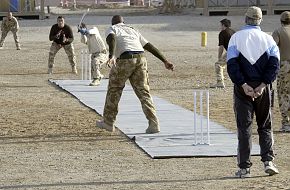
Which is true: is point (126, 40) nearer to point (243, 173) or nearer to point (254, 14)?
point (254, 14)

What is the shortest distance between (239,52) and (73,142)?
3728mm

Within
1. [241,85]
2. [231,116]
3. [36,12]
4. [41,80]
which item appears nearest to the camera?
[241,85]

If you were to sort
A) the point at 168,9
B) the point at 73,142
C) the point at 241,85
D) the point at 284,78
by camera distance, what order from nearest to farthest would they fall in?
the point at 241,85, the point at 73,142, the point at 284,78, the point at 168,9

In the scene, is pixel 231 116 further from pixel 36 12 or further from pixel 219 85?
pixel 36 12

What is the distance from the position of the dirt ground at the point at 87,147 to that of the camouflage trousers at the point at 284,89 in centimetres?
48

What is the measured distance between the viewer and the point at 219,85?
20969 millimetres

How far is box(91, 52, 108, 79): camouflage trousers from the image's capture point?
21.0 metres

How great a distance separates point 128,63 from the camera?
1316 cm

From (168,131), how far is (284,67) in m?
1.98

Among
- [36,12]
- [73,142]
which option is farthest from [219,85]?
[36,12]

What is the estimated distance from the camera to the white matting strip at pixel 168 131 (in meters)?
11.9

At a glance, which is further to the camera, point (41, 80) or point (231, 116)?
point (41, 80)

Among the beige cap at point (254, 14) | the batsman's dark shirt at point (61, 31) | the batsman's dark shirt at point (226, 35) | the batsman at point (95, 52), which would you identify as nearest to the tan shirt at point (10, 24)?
the batsman's dark shirt at point (61, 31)

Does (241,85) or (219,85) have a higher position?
(241,85)
